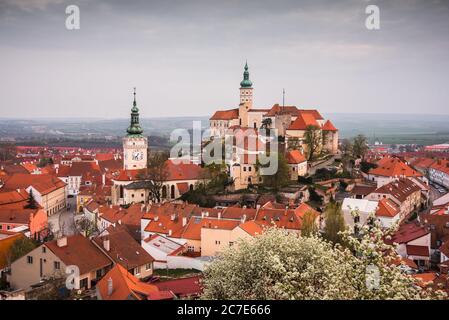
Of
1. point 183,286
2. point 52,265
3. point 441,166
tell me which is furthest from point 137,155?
point 441,166

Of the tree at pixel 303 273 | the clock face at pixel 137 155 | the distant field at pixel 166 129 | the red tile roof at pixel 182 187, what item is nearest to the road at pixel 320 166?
the red tile roof at pixel 182 187

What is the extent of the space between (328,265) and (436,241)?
15.9m

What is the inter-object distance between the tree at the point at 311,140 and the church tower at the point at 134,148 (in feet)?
42.6

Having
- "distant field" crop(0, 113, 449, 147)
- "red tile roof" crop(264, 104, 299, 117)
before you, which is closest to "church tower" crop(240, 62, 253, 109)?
"red tile roof" crop(264, 104, 299, 117)

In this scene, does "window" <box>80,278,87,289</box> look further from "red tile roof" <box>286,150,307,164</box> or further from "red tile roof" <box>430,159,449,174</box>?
"red tile roof" <box>430,159,449,174</box>

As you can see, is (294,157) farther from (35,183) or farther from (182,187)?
(35,183)

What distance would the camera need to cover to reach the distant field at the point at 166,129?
112556 millimetres

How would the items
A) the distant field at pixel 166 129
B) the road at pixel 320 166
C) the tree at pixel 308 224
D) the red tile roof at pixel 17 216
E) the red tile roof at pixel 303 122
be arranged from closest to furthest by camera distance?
the tree at pixel 308 224 → the red tile roof at pixel 17 216 → the road at pixel 320 166 → the red tile roof at pixel 303 122 → the distant field at pixel 166 129

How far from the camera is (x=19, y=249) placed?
2017 cm

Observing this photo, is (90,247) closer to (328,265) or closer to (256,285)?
(256,285)

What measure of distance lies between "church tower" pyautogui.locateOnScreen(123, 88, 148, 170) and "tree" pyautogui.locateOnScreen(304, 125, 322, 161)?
42.6 feet

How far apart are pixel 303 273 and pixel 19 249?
14477mm

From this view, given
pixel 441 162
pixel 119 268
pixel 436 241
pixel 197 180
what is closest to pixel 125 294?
pixel 119 268

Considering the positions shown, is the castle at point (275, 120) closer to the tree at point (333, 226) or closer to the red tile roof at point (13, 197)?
the tree at point (333, 226)
